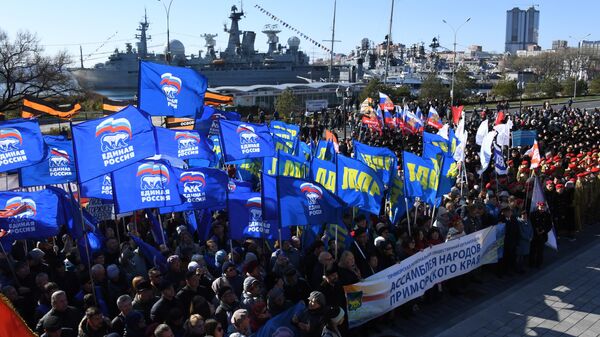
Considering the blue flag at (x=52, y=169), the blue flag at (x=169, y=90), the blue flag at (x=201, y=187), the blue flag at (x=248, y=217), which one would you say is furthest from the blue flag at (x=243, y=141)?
the blue flag at (x=52, y=169)

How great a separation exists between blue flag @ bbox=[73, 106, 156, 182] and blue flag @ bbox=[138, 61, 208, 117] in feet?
10.3

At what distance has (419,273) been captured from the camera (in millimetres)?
8992

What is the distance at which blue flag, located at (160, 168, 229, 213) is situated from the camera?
9508 millimetres

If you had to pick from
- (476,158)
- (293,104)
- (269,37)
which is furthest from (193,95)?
(269,37)

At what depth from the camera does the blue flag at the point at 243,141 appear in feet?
36.9

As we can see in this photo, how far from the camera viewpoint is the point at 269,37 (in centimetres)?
8844

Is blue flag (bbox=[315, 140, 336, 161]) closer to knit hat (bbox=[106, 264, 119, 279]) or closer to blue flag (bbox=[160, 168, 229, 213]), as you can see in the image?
blue flag (bbox=[160, 168, 229, 213])

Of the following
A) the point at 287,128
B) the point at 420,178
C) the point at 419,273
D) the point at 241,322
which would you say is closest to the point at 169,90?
the point at 287,128

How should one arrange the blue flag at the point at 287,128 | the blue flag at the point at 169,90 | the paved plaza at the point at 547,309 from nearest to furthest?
the paved plaza at the point at 547,309 → the blue flag at the point at 169,90 → the blue flag at the point at 287,128

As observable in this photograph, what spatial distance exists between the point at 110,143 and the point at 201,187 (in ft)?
7.86

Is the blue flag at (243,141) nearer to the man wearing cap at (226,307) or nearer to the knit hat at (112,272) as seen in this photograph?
the knit hat at (112,272)

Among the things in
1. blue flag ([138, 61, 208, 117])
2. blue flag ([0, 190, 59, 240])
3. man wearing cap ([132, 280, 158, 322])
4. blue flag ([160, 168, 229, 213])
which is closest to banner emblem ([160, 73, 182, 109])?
blue flag ([138, 61, 208, 117])

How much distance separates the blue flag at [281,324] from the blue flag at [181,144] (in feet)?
18.0

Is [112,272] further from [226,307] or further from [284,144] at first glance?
[284,144]
